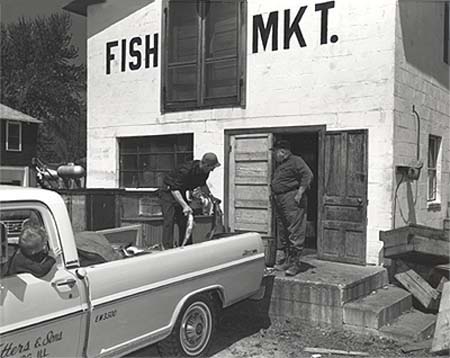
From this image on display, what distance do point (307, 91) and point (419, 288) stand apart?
3.43m

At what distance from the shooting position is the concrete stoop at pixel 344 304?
619 centimetres

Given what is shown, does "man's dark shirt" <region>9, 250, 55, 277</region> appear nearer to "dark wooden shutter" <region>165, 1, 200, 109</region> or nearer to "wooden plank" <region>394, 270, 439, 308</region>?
"wooden plank" <region>394, 270, 439, 308</region>

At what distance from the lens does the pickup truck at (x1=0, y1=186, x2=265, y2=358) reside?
335 centimetres

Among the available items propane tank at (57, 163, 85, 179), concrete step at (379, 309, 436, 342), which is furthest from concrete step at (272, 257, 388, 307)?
propane tank at (57, 163, 85, 179)

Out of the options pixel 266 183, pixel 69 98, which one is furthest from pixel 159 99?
pixel 69 98

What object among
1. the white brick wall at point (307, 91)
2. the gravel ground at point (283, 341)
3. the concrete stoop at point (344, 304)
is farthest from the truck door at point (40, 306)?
the white brick wall at point (307, 91)

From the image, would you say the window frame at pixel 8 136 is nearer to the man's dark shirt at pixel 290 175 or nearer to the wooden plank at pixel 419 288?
the man's dark shirt at pixel 290 175

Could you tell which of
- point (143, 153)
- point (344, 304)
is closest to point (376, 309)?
point (344, 304)

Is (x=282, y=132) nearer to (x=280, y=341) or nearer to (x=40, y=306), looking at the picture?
(x=280, y=341)

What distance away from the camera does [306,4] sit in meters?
8.34

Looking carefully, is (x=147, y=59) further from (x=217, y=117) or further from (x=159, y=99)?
(x=217, y=117)

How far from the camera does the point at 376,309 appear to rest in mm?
6223

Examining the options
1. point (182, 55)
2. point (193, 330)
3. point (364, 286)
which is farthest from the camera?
point (182, 55)

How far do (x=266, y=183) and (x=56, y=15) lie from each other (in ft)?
103
